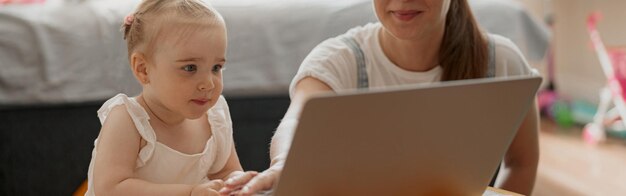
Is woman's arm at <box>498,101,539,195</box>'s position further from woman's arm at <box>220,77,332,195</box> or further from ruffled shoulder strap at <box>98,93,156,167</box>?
ruffled shoulder strap at <box>98,93,156,167</box>

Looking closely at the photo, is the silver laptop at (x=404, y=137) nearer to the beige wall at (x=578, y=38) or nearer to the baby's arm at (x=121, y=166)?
the baby's arm at (x=121, y=166)

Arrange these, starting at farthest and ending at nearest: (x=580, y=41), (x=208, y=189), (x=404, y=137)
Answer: (x=580, y=41) → (x=208, y=189) → (x=404, y=137)

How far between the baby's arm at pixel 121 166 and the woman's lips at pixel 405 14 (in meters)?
0.47

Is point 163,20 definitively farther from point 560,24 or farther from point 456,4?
point 560,24

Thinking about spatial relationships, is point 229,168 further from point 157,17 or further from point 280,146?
point 157,17

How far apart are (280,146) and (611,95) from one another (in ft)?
8.15

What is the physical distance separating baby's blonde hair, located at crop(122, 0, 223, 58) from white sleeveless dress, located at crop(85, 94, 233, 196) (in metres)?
0.08

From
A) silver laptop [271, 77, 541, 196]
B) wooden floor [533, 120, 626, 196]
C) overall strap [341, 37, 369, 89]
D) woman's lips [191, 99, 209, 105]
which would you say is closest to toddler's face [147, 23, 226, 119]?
woman's lips [191, 99, 209, 105]

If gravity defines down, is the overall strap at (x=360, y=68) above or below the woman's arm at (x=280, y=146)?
above

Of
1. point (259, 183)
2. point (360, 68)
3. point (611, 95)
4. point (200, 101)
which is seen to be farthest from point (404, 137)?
point (611, 95)

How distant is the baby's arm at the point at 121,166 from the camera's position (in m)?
0.94

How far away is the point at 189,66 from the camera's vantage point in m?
0.98

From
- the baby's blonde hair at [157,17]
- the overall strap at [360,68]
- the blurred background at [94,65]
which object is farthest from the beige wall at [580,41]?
the baby's blonde hair at [157,17]

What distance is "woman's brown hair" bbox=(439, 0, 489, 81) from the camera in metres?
1.38
